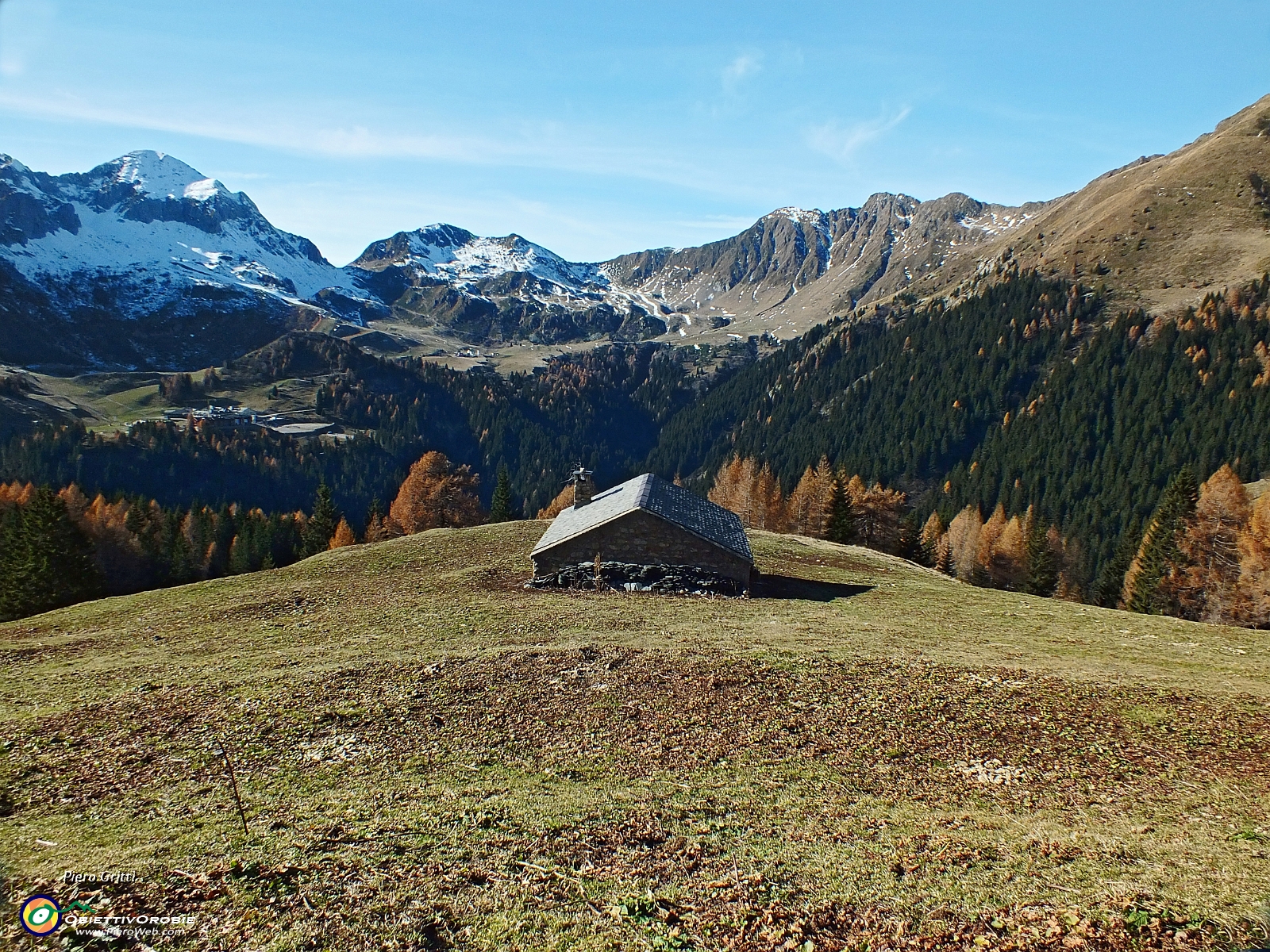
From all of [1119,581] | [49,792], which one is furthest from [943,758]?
[1119,581]

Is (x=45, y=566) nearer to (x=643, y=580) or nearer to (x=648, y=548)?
(x=643, y=580)

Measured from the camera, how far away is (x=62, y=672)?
65.6ft

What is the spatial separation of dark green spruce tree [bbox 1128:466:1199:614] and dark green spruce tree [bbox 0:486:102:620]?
314 feet

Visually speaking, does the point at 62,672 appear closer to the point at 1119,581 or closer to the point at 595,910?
the point at 595,910

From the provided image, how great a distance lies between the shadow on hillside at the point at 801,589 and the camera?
111ft

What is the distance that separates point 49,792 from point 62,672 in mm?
10483

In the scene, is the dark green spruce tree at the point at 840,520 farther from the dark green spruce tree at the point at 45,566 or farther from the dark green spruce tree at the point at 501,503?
the dark green spruce tree at the point at 45,566

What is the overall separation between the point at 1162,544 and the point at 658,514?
205 ft

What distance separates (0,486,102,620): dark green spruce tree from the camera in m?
50.8

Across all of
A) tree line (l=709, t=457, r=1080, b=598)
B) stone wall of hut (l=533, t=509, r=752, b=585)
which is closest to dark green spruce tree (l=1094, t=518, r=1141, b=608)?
tree line (l=709, t=457, r=1080, b=598)

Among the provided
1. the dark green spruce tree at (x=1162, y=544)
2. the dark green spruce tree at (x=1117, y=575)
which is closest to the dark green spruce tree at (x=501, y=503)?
the dark green spruce tree at (x=1162, y=544)

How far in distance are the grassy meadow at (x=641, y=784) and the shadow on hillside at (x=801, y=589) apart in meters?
7.31

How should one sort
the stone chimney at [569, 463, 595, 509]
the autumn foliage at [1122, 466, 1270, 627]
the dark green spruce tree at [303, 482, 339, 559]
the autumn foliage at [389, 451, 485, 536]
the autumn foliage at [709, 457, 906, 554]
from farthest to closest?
1. the autumn foliage at [389, 451, 485, 536]
2. the dark green spruce tree at [303, 482, 339, 559]
3. the autumn foliage at [709, 457, 906, 554]
4. the autumn foliage at [1122, 466, 1270, 627]
5. the stone chimney at [569, 463, 595, 509]

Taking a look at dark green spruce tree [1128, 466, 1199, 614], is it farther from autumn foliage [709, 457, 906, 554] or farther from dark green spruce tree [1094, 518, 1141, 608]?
autumn foliage [709, 457, 906, 554]
